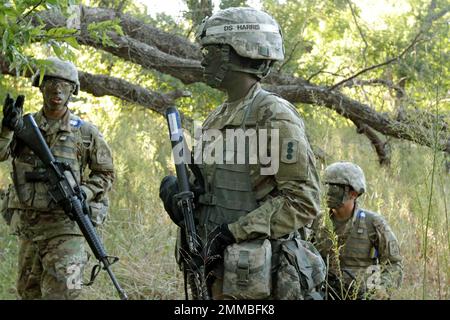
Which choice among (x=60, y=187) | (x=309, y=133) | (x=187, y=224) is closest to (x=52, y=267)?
(x=60, y=187)

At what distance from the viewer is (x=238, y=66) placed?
3809 millimetres

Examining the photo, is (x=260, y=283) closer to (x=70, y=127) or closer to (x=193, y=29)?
(x=70, y=127)

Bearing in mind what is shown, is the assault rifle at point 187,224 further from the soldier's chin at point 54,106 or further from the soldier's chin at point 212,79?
the soldier's chin at point 54,106

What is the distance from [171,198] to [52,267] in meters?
1.54

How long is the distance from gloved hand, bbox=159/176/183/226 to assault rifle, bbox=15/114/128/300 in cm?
116

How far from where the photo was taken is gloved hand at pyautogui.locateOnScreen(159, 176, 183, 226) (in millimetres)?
3730

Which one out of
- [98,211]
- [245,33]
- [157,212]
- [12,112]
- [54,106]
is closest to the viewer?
[245,33]

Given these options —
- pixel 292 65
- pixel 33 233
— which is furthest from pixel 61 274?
pixel 292 65

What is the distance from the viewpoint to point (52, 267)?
494 centimetres

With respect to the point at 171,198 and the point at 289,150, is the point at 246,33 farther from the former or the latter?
the point at 171,198

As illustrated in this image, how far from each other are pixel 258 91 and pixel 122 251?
336 centimetres

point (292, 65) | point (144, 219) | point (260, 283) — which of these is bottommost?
point (260, 283)

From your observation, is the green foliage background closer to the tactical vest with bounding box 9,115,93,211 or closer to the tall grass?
the tall grass

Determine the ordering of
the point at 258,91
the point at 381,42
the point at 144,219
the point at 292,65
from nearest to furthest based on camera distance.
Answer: the point at 258,91 < the point at 144,219 < the point at 292,65 < the point at 381,42
